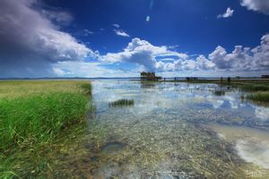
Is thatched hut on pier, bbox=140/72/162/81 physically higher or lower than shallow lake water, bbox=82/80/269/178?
higher

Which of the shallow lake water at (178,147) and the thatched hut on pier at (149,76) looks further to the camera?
the thatched hut on pier at (149,76)

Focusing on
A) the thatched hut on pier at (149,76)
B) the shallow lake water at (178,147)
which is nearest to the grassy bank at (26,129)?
the shallow lake water at (178,147)

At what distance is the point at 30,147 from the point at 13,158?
0.66m

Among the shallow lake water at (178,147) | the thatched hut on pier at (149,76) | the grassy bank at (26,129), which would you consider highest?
the thatched hut on pier at (149,76)

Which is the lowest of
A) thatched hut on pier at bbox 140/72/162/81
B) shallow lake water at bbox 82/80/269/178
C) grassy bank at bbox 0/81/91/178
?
shallow lake water at bbox 82/80/269/178

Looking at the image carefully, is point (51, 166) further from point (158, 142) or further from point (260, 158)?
point (260, 158)

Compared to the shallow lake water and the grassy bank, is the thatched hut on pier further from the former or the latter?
the grassy bank

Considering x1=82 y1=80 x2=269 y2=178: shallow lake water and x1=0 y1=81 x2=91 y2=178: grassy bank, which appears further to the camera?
x1=0 y1=81 x2=91 y2=178: grassy bank

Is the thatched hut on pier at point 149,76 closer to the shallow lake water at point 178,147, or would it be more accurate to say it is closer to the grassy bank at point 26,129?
the shallow lake water at point 178,147

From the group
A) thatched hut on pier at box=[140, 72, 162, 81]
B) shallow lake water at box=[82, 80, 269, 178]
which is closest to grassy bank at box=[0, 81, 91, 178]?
shallow lake water at box=[82, 80, 269, 178]

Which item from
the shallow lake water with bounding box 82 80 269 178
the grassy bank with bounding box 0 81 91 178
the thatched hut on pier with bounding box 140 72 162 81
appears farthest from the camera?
the thatched hut on pier with bounding box 140 72 162 81

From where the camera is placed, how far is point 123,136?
6.78 metres

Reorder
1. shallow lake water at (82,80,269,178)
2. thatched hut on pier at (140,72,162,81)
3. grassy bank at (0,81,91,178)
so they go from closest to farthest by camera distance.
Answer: shallow lake water at (82,80,269,178)
grassy bank at (0,81,91,178)
thatched hut on pier at (140,72,162,81)

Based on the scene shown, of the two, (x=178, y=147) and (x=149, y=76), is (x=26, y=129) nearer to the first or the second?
(x=178, y=147)
